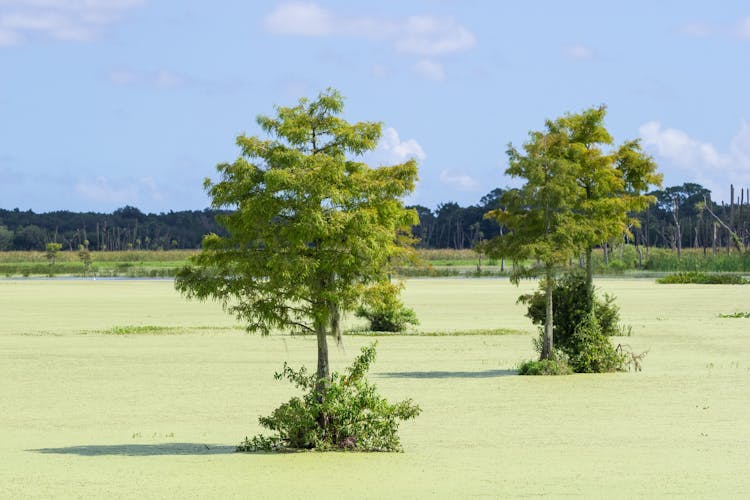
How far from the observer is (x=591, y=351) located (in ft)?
84.6

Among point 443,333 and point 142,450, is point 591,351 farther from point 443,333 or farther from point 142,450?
point 443,333

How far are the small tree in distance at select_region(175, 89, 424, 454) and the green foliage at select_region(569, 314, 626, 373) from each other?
1113 centimetres

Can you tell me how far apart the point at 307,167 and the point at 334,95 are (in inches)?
40.3

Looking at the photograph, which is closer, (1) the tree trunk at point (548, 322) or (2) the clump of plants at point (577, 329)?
(1) the tree trunk at point (548, 322)

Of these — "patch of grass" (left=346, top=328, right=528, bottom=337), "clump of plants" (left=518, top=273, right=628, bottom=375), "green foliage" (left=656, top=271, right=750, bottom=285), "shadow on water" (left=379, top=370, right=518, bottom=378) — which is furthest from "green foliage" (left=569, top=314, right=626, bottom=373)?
"green foliage" (left=656, top=271, right=750, bottom=285)

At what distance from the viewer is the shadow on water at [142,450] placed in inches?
615

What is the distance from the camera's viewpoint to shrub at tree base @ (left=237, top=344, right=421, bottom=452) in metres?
14.9

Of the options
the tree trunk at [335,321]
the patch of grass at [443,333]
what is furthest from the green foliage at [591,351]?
the patch of grass at [443,333]

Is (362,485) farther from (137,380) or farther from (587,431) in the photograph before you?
(137,380)

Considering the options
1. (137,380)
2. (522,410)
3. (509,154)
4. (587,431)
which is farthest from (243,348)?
(587,431)

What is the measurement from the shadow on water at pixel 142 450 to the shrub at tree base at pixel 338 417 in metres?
0.92

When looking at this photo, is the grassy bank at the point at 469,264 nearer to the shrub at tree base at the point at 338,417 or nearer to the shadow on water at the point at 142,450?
the shadow on water at the point at 142,450

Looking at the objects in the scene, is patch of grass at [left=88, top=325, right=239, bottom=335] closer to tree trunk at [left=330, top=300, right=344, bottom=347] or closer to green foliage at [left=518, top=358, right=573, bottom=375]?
green foliage at [left=518, top=358, right=573, bottom=375]

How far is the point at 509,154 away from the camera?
25.2 meters
